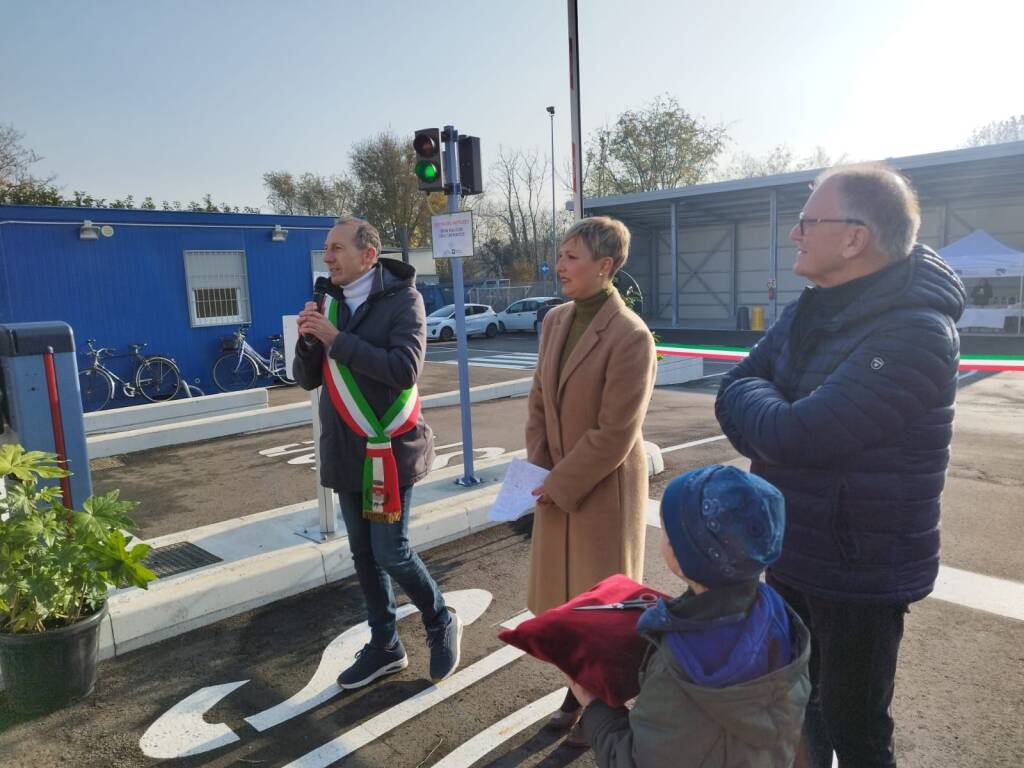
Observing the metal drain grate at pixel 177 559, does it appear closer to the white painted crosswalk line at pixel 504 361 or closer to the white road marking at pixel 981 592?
the white road marking at pixel 981 592

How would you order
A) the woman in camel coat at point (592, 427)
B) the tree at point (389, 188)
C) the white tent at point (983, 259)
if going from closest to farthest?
the woman in camel coat at point (592, 427) < the white tent at point (983, 259) < the tree at point (389, 188)

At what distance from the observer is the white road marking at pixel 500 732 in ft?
9.64

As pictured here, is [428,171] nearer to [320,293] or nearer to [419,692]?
[320,293]

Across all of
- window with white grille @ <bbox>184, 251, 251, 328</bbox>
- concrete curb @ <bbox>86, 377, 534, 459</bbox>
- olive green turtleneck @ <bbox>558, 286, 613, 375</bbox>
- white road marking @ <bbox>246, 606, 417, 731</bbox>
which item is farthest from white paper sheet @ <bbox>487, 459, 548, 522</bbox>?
window with white grille @ <bbox>184, 251, 251, 328</bbox>

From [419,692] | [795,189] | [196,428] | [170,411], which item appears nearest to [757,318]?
[795,189]

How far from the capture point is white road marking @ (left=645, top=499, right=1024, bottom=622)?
13.6 feet

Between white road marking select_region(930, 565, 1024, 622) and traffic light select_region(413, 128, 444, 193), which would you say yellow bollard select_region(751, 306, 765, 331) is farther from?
white road marking select_region(930, 565, 1024, 622)

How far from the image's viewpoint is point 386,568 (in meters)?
3.32

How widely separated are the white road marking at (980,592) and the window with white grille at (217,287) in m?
11.2

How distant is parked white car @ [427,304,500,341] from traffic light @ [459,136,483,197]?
19502mm

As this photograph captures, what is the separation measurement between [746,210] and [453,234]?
28.4m

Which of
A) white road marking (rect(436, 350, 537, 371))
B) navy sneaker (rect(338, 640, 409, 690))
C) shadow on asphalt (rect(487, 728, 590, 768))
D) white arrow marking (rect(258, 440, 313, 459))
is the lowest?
white road marking (rect(436, 350, 537, 371))

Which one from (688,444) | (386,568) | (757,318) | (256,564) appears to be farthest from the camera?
(757,318)

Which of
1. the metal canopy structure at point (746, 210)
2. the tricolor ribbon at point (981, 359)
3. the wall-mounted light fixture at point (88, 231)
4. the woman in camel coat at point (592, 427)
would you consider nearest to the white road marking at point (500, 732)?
the woman in camel coat at point (592, 427)
